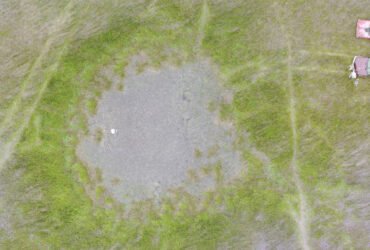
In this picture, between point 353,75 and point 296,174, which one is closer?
point 353,75

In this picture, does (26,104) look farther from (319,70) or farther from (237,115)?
(319,70)

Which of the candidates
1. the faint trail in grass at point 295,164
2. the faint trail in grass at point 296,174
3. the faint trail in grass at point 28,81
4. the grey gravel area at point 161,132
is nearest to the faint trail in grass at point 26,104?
the faint trail in grass at point 28,81

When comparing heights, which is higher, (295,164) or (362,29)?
(362,29)

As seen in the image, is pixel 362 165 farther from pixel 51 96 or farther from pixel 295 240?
pixel 51 96

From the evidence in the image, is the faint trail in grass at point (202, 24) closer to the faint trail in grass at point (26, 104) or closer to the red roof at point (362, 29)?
the faint trail in grass at point (26, 104)

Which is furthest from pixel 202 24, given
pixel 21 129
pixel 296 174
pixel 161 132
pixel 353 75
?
pixel 21 129

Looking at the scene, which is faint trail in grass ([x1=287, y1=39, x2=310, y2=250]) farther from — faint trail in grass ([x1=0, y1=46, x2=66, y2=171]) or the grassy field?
faint trail in grass ([x1=0, y1=46, x2=66, y2=171])

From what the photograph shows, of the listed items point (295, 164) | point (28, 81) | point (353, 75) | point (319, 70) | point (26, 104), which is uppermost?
point (28, 81)
